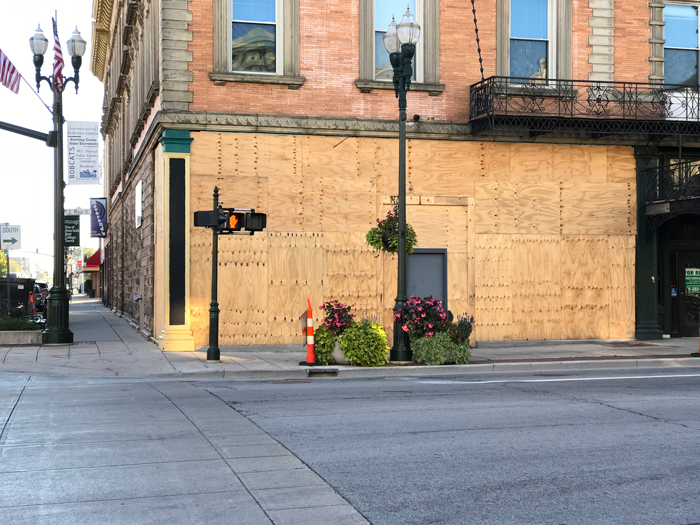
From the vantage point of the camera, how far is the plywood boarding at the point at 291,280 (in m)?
18.0

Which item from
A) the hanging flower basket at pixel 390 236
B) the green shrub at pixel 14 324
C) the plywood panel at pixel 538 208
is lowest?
the green shrub at pixel 14 324

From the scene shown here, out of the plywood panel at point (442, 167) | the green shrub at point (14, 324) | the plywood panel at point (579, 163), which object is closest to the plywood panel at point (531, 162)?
the plywood panel at point (579, 163)

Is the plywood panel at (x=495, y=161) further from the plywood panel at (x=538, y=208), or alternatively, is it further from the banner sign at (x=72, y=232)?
the banner sign at (x=72, y=232)

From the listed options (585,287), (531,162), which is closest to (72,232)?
(531,162)

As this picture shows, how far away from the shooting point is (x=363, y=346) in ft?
49.1

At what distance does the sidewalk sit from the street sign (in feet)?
10.1

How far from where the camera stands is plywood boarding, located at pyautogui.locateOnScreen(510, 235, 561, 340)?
19.4m

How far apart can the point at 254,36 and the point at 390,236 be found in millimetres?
5979

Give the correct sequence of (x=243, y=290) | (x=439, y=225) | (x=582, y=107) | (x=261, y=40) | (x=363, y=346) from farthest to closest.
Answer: (x=582, y=107)
(x=439, y=225)
(x=261, y=40)
(x=243, y=290)
(x=363, y=346)

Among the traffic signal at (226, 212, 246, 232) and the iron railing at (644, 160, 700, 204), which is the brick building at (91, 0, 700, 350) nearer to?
the iron railing at (644, 160, 700, 204)

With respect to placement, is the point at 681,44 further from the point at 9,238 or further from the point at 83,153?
the point at 83,153

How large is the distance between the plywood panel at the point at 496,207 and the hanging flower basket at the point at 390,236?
3743 mm

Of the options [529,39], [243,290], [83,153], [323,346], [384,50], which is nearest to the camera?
[323,346]

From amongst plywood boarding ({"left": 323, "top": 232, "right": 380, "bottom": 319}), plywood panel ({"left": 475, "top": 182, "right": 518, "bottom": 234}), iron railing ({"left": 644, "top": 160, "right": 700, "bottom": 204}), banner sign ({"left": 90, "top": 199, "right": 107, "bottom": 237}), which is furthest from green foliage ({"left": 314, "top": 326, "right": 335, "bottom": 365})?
banner sign ({"left": 90, "top": 199, "right": 107, "bottom": 237})
